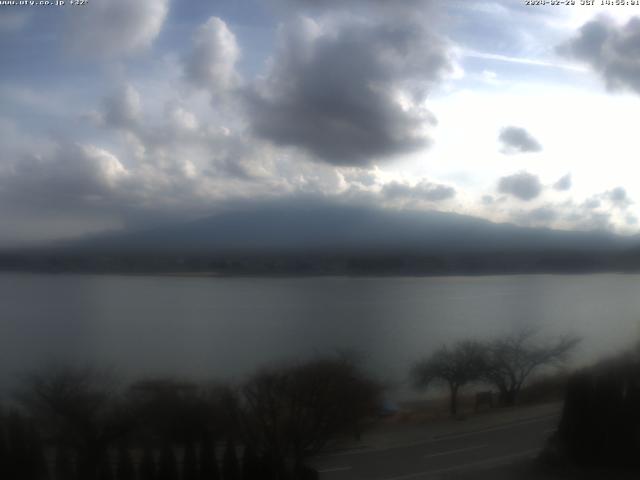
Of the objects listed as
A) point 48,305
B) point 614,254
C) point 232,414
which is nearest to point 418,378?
point 232,414

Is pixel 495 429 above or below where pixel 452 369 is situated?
below

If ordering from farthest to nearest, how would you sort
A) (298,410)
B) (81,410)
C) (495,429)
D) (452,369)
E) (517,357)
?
(517,357) → (452,369) → (495,429) → (298,410) → (81,410)

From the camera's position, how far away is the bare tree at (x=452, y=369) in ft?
19.4

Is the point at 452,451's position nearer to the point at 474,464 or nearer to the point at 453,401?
the point at 474,464

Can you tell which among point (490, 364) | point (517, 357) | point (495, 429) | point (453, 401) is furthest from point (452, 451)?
point (517, 357)

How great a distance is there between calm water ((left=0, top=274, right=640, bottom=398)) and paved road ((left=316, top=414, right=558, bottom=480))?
32.4 inches

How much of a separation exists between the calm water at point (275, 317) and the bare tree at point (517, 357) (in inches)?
7.4

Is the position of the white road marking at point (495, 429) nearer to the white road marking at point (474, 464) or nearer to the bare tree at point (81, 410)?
the white road marking at point (474, 464)

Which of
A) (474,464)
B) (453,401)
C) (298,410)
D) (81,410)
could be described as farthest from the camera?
(453,401)

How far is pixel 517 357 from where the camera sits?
6.53 m

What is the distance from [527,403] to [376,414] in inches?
83.3

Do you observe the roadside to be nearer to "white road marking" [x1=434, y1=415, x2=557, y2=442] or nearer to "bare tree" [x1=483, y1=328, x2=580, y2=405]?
"white road marking" [x1=434, y1=415, x2=557, y2=442]

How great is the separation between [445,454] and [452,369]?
1121mm

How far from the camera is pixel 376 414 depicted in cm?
505
